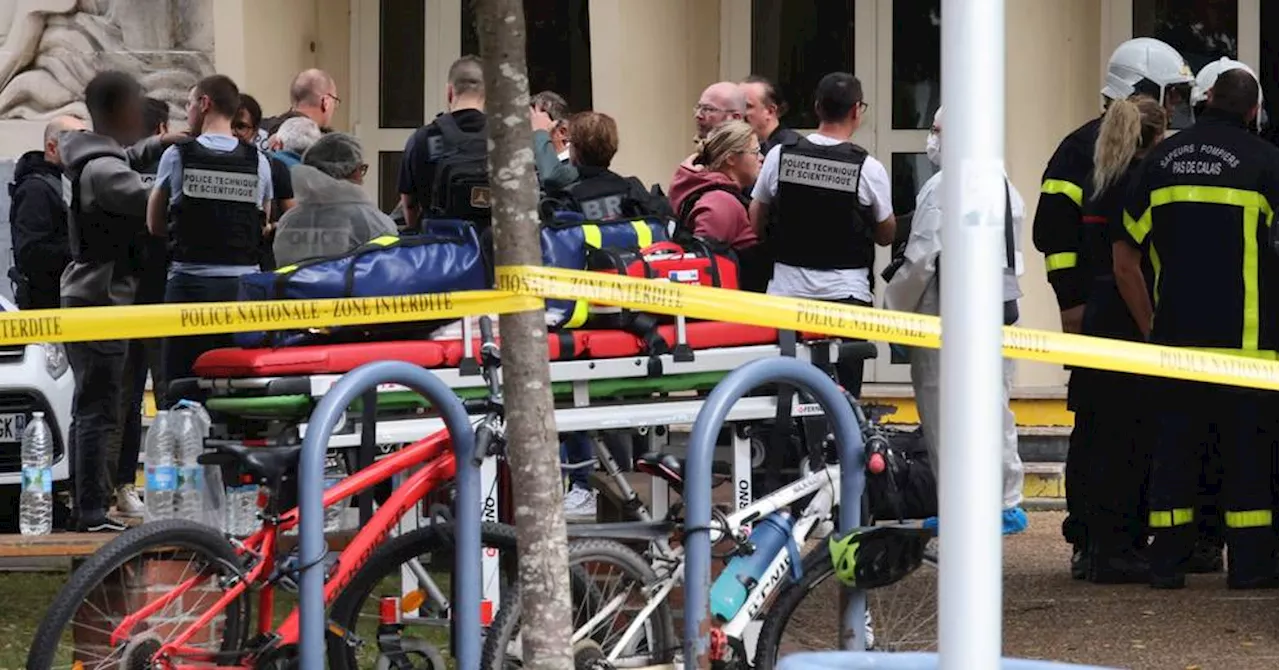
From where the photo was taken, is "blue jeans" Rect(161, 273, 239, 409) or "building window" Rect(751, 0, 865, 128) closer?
"blue jeans" Rect(161, 273, 239, 409)

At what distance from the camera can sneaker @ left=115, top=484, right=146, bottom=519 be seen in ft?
36.9

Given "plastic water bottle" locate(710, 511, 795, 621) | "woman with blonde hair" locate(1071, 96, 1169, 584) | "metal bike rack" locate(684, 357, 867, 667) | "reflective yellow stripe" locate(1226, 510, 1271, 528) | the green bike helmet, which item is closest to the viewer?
the green bike helmet

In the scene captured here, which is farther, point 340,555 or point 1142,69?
point 1142,69

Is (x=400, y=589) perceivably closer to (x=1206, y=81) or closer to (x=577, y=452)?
(x=577, y=452)

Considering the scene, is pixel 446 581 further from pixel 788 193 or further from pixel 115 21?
pixel 115 21

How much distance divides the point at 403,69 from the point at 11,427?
440 cm

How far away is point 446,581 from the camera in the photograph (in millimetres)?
6484

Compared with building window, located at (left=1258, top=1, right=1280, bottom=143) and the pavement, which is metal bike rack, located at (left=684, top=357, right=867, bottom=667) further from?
building window, located at (left=1258, top=1, right=1280, bottom=143)

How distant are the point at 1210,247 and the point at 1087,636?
1560mm

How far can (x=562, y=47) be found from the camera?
14742 millimetres

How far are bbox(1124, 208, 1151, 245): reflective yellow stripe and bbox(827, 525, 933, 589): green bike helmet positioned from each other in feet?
11.2

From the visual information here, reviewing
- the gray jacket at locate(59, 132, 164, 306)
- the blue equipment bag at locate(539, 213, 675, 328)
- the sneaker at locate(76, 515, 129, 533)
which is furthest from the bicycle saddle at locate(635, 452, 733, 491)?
the sneaker at locate(76, 515, 129, 533)

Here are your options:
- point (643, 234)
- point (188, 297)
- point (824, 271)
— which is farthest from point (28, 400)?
point (643, 234)

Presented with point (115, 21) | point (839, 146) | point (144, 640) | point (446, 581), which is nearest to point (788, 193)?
point (839, 146)
